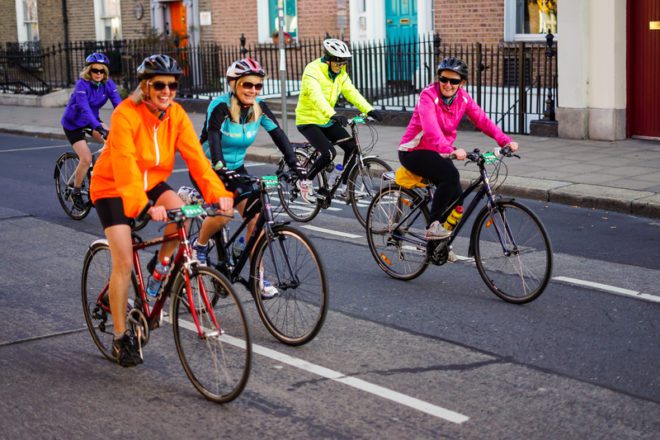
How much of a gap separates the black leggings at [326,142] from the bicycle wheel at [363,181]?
0.11 metres

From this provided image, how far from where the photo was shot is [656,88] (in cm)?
1506

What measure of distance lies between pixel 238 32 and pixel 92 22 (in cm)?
715

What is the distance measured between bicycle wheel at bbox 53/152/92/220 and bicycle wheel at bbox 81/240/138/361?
481cm

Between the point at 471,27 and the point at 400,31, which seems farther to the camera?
the point at 400,31

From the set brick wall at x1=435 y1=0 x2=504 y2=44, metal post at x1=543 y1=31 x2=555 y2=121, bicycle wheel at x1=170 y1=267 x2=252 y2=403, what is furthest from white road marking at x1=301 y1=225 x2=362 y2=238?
brick wall at x1=435 y1=0 x2=504 y2=44

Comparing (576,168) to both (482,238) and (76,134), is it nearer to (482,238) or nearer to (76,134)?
(482,238)

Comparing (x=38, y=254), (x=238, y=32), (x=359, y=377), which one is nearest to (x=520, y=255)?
(x=359, y=377)

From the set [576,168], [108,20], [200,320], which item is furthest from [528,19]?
[200,320]

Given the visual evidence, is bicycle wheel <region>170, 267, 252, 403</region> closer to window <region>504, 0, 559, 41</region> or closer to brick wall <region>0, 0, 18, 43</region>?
window <region>504, 0, 559, 41</region>

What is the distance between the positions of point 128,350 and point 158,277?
436 millimetres

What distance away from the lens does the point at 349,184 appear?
10.3m

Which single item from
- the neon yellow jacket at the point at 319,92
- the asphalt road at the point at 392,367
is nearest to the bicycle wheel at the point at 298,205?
the neon yellow jacket at the point at 319,92

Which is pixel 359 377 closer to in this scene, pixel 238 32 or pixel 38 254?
pixel 38 254

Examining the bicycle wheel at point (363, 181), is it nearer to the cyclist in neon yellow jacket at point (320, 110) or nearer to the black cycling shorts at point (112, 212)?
the cyclist in neon yellow jacket at point (320, 110)
